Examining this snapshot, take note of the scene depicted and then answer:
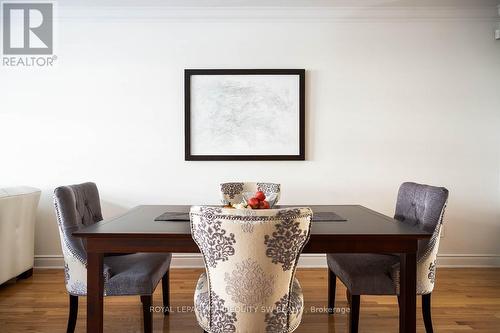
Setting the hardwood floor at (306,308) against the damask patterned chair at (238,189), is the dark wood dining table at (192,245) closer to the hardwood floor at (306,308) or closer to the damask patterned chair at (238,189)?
the hardwood floor at (306,308)

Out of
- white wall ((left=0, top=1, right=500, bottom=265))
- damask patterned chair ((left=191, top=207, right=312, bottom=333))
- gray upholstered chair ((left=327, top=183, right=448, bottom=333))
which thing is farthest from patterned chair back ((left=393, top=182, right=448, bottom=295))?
white wall ((left=0, top=1, right=500, bottom=265))

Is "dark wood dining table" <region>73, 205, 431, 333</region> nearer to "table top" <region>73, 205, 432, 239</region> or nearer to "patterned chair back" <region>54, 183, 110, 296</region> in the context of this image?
"table top" <region>73, 205, 432, 239</region>

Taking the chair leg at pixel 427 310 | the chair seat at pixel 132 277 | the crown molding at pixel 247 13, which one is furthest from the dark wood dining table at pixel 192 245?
the crown molding at pixel 247 13

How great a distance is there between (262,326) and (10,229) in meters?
2.41

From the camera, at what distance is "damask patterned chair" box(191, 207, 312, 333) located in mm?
1217

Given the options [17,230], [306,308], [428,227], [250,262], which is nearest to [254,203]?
[250,262]

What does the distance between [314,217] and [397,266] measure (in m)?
0.49

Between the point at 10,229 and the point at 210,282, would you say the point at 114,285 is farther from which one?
the point at 10,229

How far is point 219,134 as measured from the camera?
3.26 metres

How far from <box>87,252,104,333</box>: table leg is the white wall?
1.75 m

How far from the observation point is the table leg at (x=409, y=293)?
1.55 meters

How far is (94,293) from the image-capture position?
1.56 meters

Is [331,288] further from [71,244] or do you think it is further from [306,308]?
[71,244]

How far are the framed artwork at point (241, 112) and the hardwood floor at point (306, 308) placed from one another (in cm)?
125
